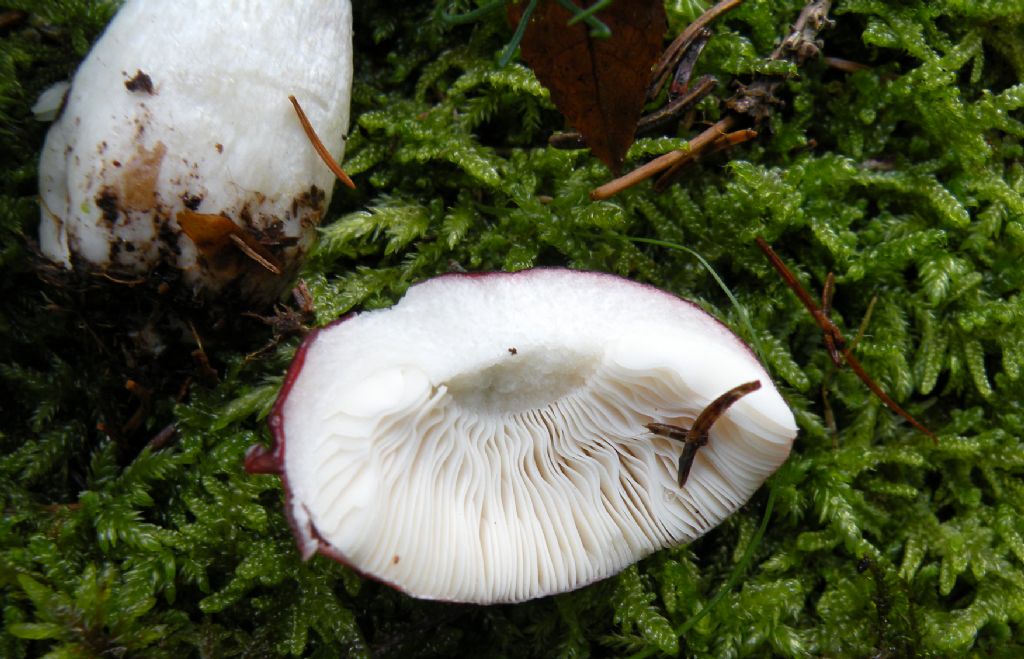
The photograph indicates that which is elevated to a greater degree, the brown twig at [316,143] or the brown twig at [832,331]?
the brown twig at [316,143]

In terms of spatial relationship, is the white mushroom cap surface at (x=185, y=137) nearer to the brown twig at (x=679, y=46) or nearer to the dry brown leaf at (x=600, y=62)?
the dry brown leaf at (x=600, y=62)

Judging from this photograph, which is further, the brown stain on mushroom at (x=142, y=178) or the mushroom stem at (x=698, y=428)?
the brown stain on mushroom at (x=142, y=178)

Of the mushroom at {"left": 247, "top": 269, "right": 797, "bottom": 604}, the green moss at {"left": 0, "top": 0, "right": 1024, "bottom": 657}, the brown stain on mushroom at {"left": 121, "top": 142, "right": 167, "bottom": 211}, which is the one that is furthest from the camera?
the green moss at {"left": 0, "top": 0, "right": 1024, "bottom": 657}

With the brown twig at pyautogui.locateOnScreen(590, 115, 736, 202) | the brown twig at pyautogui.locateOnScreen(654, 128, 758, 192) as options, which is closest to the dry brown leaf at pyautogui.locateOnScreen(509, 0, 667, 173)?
the brown twig at pyautogui.locateOnScreen(590, 115, 736, 202)

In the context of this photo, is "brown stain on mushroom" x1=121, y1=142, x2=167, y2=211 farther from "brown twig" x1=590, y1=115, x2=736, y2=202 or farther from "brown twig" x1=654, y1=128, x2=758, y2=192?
"brown twig" x1=654, y1=128, x2=758, y2=192

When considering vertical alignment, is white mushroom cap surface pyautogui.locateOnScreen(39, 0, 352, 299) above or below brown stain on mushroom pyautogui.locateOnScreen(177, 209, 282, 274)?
above

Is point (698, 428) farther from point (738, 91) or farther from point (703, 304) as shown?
point (738, 91)

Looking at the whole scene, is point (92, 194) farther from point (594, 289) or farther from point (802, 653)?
point (802, 653)

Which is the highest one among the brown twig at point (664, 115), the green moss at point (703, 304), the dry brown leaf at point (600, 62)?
the dry brown leaf at point (600, 62)

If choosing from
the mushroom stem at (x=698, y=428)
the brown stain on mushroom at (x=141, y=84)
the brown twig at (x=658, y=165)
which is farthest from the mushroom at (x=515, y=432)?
the brown stain on mushroom at (x=141, y=84)
